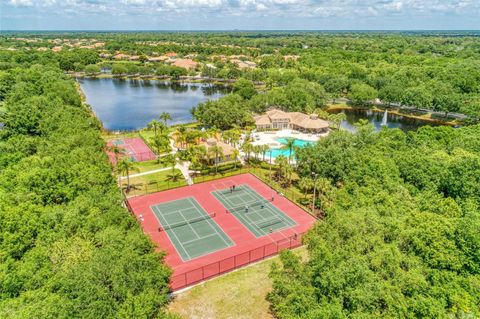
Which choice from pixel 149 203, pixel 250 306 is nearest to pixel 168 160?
pixel 149 203

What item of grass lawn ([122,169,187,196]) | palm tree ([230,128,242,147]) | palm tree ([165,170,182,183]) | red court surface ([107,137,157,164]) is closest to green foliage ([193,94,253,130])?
palm tree ([230,128,242,147])

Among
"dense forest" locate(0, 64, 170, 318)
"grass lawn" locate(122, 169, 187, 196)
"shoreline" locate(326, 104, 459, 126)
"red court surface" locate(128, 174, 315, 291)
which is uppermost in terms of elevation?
"dense forest" locate(0, 64, 170, 318)

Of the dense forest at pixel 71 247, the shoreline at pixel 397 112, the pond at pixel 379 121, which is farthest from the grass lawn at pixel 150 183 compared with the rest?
the shoreline at pixel 397 112

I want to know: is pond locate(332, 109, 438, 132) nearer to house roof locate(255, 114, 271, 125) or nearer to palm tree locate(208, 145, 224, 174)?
house roof locate(255, 114, 271, 125)

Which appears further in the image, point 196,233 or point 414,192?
point 196,233

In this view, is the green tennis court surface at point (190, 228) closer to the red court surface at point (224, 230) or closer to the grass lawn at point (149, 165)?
the red court surface at point (224, 230)

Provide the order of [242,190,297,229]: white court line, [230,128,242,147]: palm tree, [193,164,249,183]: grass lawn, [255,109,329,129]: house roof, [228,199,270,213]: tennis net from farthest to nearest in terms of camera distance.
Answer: [255,109,329,129]: house roof
[230,128,242,147]: palm tree
[193,164,249,183]: grass lawn
[228,199,270,213]: tennis net
[242,190,297,229]: white court line

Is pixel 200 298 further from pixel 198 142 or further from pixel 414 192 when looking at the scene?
pixel 198 142
